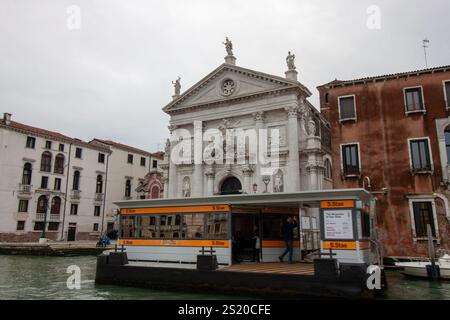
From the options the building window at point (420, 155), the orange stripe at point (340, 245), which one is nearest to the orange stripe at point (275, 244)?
the orange stripe at point (340, 245)

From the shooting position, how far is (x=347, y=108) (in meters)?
23.7

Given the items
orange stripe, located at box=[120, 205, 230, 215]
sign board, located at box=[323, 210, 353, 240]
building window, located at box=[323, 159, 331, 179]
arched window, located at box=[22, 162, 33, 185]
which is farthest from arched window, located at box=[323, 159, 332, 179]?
arched window, located at box=[22, 162, 33, 185]

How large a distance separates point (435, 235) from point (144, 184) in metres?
29.6

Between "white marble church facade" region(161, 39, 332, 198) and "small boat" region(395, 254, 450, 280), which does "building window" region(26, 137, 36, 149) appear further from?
"small boat" region(395, 254, 450, 280)

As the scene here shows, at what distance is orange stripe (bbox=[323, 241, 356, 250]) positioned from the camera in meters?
11.5

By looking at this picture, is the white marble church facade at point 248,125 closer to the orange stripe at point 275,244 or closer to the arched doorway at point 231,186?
the arched doorway at point 231,186

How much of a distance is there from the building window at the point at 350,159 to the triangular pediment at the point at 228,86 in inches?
221

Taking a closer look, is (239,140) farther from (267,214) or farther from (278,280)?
(278,280)

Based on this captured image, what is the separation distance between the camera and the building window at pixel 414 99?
2198 cm

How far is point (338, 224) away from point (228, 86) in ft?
62.2

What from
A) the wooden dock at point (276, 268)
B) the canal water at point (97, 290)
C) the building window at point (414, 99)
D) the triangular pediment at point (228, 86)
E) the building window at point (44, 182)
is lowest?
the canal water at point (97, 290)

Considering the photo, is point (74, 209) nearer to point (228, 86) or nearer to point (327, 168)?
point (228, 86)

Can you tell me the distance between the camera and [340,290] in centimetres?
1102

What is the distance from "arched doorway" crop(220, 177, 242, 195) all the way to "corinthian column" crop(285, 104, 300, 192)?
383 cm
